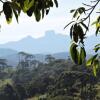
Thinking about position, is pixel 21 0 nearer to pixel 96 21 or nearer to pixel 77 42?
pixel 77 42

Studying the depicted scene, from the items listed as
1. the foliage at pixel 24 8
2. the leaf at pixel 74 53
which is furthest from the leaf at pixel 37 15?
the leaf at pixel 74 53

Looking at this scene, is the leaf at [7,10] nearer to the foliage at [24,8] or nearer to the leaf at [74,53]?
the foliage at [24,8]

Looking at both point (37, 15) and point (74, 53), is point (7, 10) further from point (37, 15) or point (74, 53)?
point (74, 53)

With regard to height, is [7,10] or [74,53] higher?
[7,10]

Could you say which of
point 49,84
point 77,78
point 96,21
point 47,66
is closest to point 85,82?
point 77,78

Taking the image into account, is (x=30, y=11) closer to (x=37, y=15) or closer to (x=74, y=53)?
(x=37, y=15)

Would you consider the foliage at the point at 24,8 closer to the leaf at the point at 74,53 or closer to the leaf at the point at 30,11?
the leaf at the point at 30,11

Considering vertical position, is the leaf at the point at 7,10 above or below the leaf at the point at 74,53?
above

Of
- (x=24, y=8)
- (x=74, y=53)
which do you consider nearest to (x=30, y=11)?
(x=24, y=8)

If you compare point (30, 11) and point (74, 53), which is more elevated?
point (30, 11)

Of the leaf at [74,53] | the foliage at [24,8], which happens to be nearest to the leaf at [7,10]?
the foliage at [24,8]

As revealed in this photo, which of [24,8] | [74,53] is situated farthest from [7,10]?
[74,53]

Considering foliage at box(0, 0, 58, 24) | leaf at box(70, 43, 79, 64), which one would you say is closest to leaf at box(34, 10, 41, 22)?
foliage at box(0, 0, 58, 24)

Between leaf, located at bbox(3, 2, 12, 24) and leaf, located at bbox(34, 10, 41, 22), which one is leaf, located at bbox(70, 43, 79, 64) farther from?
leaf, located at bbox(3, 2, 12, 24)
